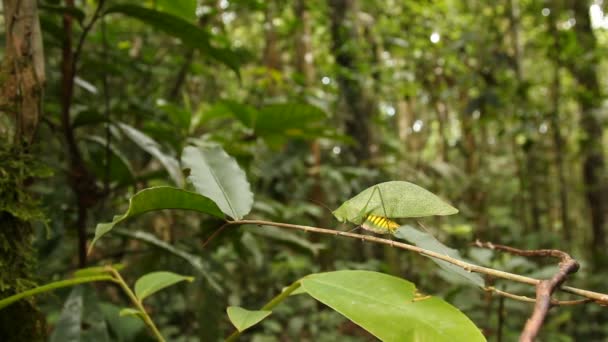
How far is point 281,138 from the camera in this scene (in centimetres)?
151

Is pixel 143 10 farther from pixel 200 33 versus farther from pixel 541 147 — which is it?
pixel 541 147

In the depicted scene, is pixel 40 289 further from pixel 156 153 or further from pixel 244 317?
pixel 156 153

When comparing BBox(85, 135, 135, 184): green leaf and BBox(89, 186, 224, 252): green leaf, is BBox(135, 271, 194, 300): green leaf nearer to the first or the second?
BBox(89, 186, 224, 252): green leaf

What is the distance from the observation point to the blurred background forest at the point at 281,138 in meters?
1.05

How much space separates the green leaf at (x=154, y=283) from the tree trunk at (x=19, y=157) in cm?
17

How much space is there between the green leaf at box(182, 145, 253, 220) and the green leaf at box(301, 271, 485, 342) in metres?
0.12

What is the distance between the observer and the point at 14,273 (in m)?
0.69

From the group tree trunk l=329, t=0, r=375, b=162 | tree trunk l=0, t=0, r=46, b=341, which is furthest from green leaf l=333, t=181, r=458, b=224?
tree trunk l=329, t=0, r=375, b=162

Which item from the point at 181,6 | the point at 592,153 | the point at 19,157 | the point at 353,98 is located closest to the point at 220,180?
the point at 19,157

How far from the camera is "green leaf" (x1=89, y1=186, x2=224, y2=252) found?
1.58ft

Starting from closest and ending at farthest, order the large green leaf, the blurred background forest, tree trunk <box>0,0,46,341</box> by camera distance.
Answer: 1. tree trunk <box>0,0,46,341</box>
2. the large green leaf
3. the blurred background forest

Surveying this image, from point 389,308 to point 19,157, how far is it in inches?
23.3

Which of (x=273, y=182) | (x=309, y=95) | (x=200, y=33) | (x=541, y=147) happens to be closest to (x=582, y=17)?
(x=541, y=147)

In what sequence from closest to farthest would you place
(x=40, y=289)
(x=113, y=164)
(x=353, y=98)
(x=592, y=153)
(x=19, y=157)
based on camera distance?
(x=40, y=289), (x=19, y=157), (x=113, y=164), (x=353, y=98), (x=592, y=153)
